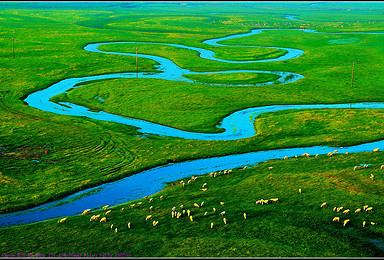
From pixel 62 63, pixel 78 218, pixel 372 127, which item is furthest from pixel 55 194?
pixel 62 63

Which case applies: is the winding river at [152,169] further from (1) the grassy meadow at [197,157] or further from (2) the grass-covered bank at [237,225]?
(2) the grass-covered bank at [237,225]

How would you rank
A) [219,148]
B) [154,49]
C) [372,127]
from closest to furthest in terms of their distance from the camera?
1. [219,148]
2. [372,127]
3. [154,49]

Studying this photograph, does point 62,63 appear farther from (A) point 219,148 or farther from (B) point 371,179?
(B) point 371,179

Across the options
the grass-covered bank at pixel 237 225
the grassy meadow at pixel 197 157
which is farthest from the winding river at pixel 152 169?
the grass-covered bank at pixel 237 225

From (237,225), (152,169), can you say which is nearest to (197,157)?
(152,169)

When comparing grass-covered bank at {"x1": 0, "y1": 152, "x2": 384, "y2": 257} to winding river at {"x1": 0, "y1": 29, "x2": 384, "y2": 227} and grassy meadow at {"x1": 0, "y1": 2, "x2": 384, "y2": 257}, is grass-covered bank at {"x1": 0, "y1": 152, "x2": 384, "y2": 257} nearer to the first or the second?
grassy meadow at {"x1": 0, "y1": 2, "x2": 384, "y2": 257}

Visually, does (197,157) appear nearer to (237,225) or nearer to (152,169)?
(152,169)
